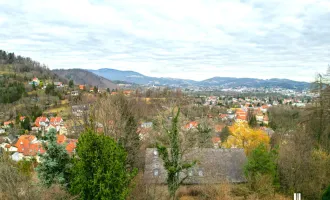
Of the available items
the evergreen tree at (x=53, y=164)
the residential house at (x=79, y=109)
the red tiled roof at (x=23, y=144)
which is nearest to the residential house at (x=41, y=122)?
the red tiled roof at (x=23, y=144)

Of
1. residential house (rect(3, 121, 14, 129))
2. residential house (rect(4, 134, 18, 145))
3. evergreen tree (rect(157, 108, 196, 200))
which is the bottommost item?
residential house (rect(4, 134, 18, 145))

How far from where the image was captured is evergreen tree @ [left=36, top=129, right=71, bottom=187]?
36.6 feet

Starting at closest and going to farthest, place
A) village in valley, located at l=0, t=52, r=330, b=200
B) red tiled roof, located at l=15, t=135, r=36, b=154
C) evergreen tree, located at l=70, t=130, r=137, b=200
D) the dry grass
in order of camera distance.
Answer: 1. evergreen tree, located at l=70, t=130, r=137, b=200
2. village in valley, located at l=0, t=52, r=330, b=200
3. the dry grass
4. red tiled roof, located at l=15, t=135, r=36, b=154

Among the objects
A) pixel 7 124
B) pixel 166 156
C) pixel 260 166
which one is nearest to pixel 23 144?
pixel 7 124

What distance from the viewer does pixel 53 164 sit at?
11.1m

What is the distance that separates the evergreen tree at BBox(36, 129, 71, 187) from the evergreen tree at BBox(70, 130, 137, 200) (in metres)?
1.92

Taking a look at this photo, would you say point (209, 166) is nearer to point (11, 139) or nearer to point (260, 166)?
point (260, 166)

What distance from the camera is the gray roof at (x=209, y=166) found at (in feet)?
60.8

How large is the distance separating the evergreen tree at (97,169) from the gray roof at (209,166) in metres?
8.70

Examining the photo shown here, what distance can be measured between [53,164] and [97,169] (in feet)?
9.72

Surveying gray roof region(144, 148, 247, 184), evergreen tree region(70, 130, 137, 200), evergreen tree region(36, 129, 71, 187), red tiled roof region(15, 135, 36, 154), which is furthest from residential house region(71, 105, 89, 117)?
red tiled roof region(15, 135, 36, 154)

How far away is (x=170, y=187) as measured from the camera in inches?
558

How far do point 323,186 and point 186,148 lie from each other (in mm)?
9471

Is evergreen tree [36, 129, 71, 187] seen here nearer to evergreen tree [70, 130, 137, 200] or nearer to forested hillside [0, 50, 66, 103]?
evergreen tree [70, 130, 137, 200]
